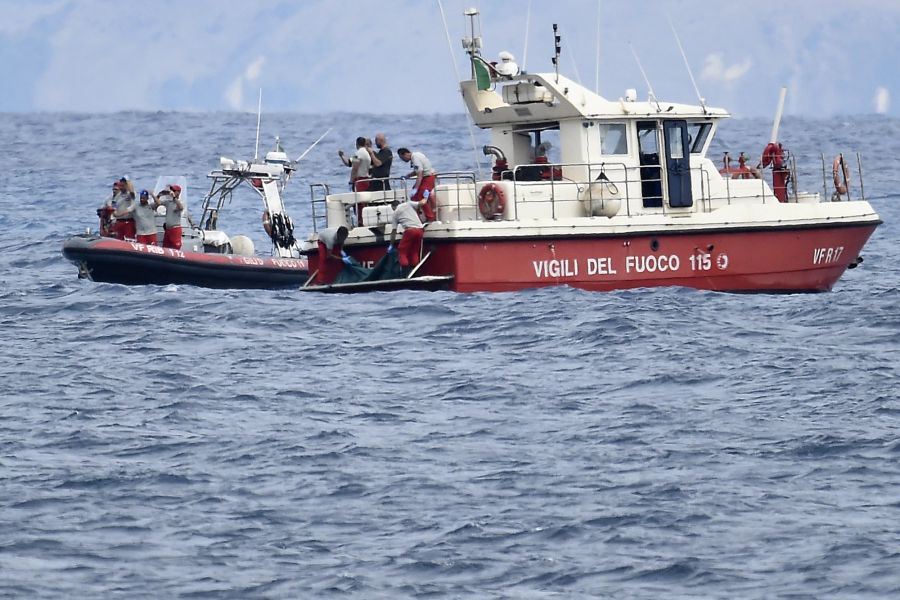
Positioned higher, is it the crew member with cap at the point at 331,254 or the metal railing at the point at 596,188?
the metal railing at the point at 596,188

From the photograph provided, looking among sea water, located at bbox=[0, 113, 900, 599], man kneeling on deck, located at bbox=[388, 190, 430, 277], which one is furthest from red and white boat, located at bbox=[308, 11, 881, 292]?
sea water, located at bbox=[0, 113, 900, 599]

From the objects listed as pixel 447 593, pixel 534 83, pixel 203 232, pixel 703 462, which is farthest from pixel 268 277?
pixel 447 593

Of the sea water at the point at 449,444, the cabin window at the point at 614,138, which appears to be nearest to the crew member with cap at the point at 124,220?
the sea water at the point at 449,444

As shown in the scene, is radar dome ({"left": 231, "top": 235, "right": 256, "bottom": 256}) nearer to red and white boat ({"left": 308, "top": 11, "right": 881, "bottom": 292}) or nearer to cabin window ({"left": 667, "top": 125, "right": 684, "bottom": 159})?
red and white boat ({"left": 308, "top": 11, "right": 881, "bottom": 292})

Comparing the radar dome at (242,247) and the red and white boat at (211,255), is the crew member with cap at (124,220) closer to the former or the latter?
the red and white boat at (211,255)

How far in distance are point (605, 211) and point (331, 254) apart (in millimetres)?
3573

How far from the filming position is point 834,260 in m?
22.9

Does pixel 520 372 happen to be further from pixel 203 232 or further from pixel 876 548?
pixel 203 232

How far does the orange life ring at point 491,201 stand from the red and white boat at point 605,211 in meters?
0.01

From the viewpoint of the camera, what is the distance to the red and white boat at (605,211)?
21094mm

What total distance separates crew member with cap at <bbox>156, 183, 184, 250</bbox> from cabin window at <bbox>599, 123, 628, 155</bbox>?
607cm

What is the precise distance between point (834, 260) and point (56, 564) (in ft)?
46.8

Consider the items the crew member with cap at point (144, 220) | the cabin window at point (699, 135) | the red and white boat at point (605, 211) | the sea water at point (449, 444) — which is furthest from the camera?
the crew member with cap at point (144, 220)

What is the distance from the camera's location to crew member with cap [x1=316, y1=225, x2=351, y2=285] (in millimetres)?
21875
